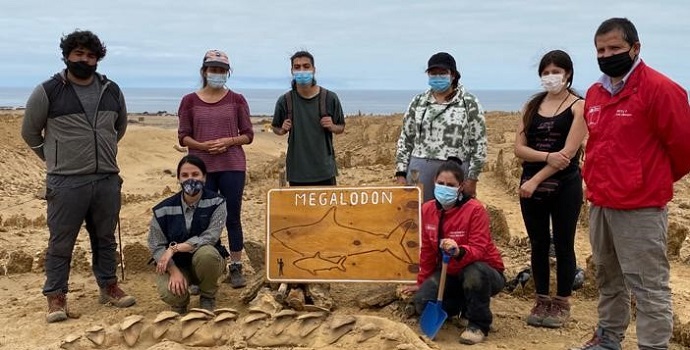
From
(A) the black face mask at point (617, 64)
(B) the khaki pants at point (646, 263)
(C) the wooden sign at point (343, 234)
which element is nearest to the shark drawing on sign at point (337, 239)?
(C) the wooden sign at point (343, 234)

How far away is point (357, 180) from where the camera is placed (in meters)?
11.5

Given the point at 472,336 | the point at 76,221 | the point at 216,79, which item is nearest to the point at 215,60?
the point at 216,79

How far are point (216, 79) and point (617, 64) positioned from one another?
3076 mm

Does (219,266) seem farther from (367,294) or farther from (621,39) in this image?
(621,39)

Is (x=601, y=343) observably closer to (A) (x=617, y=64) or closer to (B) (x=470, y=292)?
(B) (x=470, y=292)

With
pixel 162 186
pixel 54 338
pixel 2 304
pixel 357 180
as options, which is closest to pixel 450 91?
pixel 54 338

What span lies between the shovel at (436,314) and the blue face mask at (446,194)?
375 mm

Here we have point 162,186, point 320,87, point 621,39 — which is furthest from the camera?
point 162,186

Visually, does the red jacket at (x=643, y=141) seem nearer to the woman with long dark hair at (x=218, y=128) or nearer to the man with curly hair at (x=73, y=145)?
the woman with long dark hair at (x=218, y=128)

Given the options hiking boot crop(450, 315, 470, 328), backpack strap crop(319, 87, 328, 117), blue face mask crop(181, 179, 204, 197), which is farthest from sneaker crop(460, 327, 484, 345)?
blue face mask crop(181, 179, 204, 197)

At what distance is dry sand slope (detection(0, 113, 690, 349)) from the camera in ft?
16.9

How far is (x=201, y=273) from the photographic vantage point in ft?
17.6

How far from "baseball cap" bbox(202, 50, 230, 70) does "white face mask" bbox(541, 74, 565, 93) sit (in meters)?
2.48

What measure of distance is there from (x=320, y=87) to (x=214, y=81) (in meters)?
0.87
